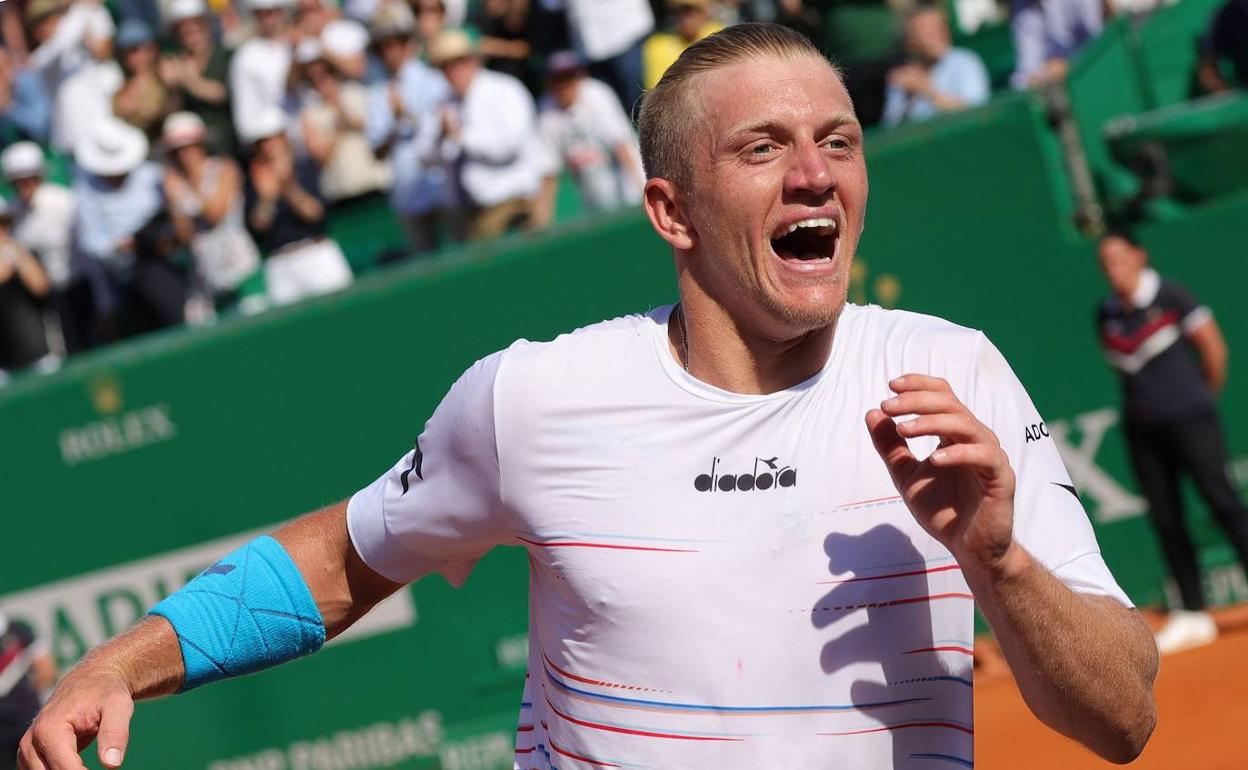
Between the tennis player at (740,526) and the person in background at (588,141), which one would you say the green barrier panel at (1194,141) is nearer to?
the person in background at (588,141)

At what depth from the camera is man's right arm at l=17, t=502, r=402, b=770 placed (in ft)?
8.46

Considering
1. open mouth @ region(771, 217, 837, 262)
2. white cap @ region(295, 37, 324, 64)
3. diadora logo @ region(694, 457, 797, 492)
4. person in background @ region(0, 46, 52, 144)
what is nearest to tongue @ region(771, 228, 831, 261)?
open mouth @ region(771, 217, 837, 262)

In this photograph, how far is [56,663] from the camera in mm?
8695

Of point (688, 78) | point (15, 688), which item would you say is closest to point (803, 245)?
point (688, 78)

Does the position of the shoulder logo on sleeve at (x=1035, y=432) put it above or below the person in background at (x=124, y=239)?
above

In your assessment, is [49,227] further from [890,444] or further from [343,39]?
[890,444]

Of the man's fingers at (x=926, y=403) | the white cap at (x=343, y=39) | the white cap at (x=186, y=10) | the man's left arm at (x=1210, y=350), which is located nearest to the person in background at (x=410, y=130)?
the white cap at (x=343, y=39)

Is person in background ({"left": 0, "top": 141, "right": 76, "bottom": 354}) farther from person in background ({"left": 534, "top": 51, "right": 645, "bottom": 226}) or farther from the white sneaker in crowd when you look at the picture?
the white sneaker in crowd

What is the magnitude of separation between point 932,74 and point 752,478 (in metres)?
6.88

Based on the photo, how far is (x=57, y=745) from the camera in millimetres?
2553

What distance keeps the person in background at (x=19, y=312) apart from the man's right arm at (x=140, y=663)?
310 inches

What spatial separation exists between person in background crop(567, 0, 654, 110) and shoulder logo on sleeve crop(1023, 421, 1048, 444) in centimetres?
753

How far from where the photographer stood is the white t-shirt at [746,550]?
2.58 meters

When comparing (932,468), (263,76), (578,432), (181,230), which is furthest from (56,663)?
(932,468)
